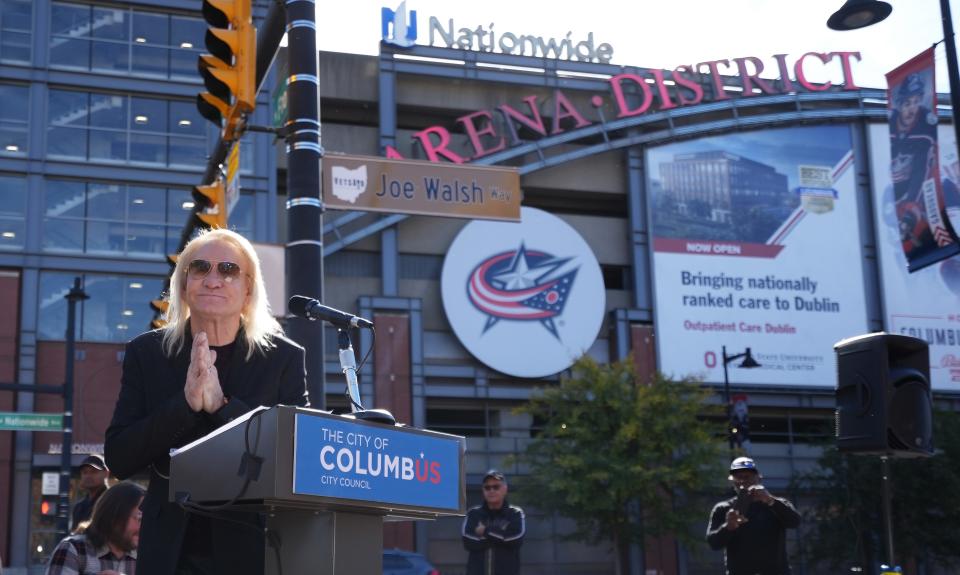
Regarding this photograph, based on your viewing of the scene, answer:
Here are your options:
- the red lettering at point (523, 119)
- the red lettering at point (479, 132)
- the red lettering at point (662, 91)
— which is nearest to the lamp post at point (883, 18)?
the red lettering at point (479, 132)

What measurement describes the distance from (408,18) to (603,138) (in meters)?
9.26

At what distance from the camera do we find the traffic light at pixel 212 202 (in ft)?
38.2

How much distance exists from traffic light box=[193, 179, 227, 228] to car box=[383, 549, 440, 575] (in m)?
15.5

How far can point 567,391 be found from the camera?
39875 millimetres

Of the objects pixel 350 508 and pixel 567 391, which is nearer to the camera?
pixel 350 508

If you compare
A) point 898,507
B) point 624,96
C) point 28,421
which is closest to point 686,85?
point 624,96

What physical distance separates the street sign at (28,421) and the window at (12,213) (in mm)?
12620

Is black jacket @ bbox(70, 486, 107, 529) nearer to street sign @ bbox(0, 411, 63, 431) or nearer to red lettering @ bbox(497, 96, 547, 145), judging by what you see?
street sign @ bbox(0, 411, 63, 431)

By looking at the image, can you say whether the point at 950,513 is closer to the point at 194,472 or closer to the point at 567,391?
the point at 567,391

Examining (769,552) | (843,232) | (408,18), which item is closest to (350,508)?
(769,552)

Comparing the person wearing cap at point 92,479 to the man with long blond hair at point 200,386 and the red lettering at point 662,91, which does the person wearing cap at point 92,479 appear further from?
the red lettering at point 662,91

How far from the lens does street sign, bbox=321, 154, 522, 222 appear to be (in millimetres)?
9602

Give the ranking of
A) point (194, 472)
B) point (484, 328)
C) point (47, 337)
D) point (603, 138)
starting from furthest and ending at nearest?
point (603, 138) → point (484, 328) → point (47, 337) → point (194, 472)

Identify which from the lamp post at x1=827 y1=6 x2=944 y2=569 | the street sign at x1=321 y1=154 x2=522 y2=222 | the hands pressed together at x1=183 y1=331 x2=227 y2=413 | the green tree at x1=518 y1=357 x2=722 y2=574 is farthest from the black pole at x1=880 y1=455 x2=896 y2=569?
the green tree at x1=518 y1=357 x2=722 y2=574
